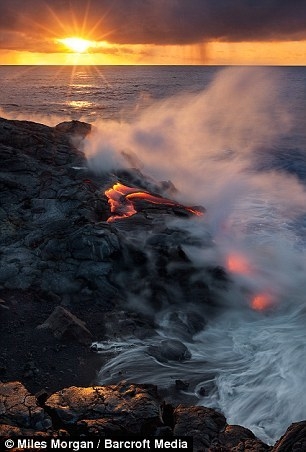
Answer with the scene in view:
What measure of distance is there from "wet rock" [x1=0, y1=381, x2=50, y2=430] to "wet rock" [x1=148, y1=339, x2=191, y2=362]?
168 inches

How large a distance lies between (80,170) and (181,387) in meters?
13.4

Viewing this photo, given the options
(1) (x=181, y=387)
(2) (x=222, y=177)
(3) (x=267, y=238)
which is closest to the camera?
(1) (x=181, y=387)

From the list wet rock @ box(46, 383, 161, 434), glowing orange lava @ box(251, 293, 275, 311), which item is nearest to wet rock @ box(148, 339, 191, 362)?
wet rock @ box(46, 383, 161, 434)

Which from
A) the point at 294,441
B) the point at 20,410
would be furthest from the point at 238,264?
the point at 20,410

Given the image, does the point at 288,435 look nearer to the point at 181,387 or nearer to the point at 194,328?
the point at 181,387

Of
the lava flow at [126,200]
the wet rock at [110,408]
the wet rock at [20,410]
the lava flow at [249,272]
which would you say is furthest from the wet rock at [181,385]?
the lava flow at [126,200]

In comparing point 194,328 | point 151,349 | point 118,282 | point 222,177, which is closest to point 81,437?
point 151,349

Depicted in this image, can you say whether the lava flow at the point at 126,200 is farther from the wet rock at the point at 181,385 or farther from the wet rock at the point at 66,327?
the wet rock at the point at 181,385

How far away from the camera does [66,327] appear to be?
11719 millimetres

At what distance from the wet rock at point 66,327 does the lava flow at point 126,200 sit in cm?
611

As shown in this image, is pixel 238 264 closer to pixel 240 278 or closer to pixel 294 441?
pixel 240 278

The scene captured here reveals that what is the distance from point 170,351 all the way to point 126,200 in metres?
9.78

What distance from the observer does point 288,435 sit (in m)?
6.71

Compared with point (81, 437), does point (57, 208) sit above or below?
above
